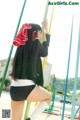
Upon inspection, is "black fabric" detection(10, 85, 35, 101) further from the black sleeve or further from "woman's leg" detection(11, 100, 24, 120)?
the black sleeve

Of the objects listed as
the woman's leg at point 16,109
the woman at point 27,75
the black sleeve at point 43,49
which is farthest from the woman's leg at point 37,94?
the black sleeve at point 43,49

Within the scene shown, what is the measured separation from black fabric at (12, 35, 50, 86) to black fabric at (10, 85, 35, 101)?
11cm

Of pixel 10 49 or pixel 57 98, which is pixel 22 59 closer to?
pixel 10 49

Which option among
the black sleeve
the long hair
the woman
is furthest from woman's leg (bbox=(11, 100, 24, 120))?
the black sleeve

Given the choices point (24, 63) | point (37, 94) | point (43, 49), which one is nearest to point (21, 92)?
point (37, 94)

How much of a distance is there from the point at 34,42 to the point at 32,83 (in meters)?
0.43

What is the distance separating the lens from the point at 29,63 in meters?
2.60

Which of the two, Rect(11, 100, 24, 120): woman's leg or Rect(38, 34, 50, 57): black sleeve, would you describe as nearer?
Rect(11, 100, 24, 120): woman's leg

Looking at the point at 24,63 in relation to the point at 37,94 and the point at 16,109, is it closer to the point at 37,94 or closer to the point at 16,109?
the point at 37,94

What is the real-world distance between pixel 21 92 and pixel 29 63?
310 millimetres

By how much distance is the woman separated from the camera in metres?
2.54

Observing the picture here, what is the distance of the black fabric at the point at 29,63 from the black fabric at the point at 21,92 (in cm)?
11

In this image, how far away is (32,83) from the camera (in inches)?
101

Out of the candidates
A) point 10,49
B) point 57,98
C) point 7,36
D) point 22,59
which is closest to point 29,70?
point 22,59
